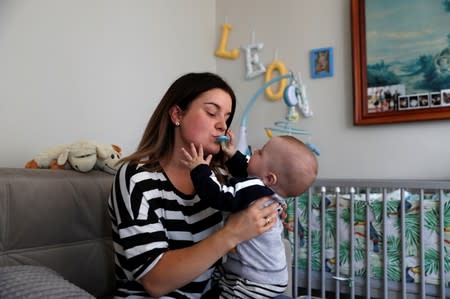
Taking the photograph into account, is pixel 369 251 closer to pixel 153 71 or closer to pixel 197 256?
pixel 197 256

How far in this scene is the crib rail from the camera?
5.83 feet

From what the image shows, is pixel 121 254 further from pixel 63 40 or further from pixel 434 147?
pixel 434 147

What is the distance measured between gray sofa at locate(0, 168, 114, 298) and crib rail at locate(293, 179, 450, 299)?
1077 millimetres

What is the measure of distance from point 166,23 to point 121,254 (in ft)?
6.00

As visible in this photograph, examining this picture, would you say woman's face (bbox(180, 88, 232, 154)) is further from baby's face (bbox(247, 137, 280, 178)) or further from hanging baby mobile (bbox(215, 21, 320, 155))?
hanging baby mobile (bbox(215, 21, 320, 155))

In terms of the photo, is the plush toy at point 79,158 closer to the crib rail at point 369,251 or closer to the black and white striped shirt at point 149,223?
the black and white striped shirt at point 149,223

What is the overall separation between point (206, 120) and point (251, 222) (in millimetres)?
292

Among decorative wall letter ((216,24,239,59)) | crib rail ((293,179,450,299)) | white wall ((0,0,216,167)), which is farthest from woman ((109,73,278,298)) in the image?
decorative wall letter ((216,24,239,59))

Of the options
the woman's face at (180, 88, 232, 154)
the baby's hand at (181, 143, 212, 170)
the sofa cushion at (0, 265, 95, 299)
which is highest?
the woman's face at (180, 88, 232, 154)

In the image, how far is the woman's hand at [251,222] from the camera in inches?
38.5

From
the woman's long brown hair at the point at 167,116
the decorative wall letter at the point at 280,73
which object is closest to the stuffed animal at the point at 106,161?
the woman's long brown hair at the point at 167,116

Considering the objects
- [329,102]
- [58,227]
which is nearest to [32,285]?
[58,227]

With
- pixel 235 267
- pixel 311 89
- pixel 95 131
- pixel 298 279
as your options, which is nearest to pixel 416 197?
pixel 298 279

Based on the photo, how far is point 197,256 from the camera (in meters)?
0.95
